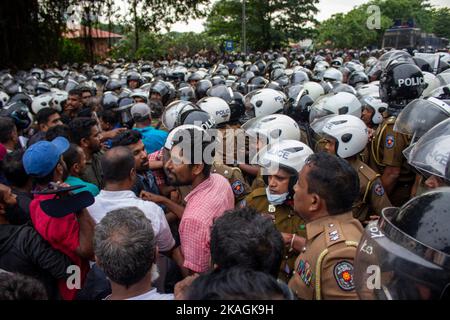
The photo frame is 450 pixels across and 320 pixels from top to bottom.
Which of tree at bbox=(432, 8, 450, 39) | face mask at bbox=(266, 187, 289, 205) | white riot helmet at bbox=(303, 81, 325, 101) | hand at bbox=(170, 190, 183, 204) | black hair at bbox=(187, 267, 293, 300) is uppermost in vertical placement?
tree at bbox=(432, 8, 450, 39)

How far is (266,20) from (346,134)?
35.7 metres

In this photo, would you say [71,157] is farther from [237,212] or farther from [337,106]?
[337,106]

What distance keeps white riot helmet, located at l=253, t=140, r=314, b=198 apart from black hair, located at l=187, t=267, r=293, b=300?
66.0 inches

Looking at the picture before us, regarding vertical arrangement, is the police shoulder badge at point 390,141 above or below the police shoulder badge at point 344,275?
above

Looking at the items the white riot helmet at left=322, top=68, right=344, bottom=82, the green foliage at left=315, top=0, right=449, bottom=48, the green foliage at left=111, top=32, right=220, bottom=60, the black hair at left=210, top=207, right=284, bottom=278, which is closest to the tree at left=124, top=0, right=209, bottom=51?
the green foliage at left=111, top=32, right=220, bottom=60

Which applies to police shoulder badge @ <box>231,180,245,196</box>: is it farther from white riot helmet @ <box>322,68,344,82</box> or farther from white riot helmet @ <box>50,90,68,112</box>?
white riot helmet @ <box>322,68,344,82</box>

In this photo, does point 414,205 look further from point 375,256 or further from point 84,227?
point 84,227

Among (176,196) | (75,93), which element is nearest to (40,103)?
(75,93)

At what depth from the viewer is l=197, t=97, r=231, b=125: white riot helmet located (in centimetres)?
568

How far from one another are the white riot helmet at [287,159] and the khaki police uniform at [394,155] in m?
1.48

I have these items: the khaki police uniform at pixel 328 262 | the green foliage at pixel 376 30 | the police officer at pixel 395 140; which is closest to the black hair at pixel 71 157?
the khaki police uniform at pixel 328 262

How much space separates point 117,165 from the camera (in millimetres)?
3121

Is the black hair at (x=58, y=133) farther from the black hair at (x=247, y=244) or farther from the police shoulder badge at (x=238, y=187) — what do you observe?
the black hair at (x=247, y=244)

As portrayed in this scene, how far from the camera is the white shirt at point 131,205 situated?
299 centimetres
